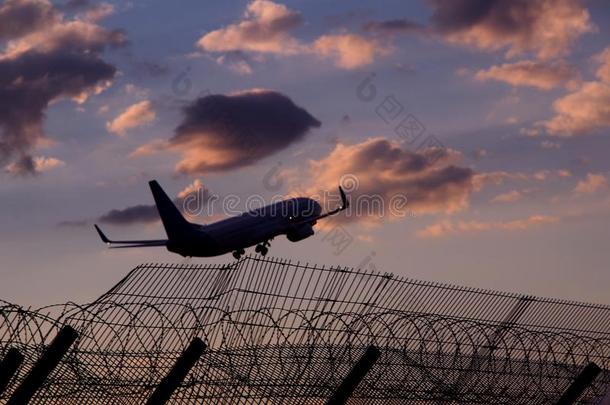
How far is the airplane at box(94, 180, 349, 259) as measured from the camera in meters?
118

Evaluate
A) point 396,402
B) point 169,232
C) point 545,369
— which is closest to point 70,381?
point 396,402

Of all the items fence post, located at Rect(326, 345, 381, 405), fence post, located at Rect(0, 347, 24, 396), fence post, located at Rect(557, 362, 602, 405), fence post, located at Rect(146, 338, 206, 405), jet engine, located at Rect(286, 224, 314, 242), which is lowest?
fence post, located at Rect(0, 347, 24, 396)

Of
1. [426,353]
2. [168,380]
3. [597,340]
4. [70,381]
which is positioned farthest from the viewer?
[597,340]

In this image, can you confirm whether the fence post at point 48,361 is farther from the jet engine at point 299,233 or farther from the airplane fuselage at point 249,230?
the jet engine at point 299,233

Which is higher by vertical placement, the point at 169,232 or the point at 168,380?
the point at 169,232

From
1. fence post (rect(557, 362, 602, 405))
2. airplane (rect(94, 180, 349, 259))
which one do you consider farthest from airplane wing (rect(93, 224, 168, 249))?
fence post (rect(557, 362, 602, 405))

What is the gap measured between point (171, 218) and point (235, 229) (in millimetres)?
7085

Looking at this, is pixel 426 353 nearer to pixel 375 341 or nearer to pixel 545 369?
pixel 375 341

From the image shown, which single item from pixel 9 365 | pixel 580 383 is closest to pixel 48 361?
pixel 9 365

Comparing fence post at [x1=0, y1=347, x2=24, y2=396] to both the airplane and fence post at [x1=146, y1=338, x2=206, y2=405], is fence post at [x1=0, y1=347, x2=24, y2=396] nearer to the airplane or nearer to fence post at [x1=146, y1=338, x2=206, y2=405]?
fence post at [x1=146, y1=338, x2=206, y2=405]

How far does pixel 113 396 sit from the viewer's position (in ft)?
110

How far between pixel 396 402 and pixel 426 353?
2.10 metres

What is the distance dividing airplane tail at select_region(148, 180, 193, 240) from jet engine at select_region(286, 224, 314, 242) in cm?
1668

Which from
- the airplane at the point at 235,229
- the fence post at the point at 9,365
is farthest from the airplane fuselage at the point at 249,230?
the fence post at the point at 9,365
